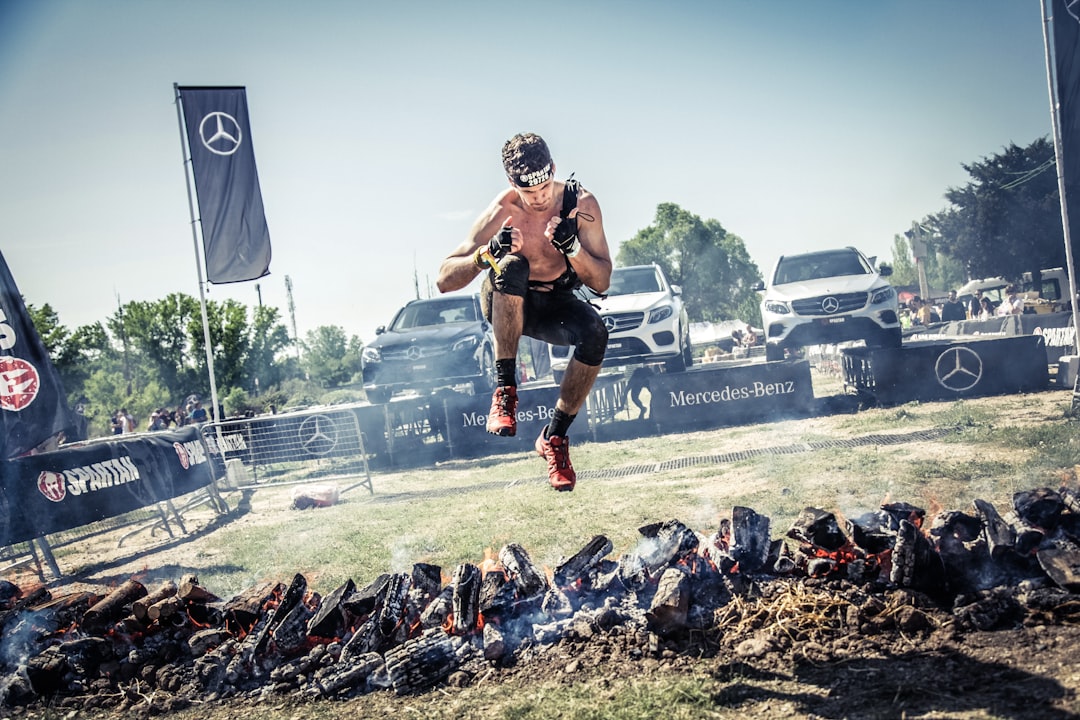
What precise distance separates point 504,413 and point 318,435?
8.10m

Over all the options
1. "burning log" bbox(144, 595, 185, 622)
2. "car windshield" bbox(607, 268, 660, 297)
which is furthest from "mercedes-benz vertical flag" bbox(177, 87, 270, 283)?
"burning log" bbox(144, 595, 185, 622)

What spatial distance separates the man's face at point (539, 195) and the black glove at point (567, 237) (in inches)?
9.3

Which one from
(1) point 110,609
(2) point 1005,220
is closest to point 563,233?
(1) point 110,609

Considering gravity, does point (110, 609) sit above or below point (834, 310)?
below

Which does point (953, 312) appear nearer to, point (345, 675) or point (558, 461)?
point (558, 461)

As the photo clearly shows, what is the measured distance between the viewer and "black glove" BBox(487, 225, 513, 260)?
4.41 m

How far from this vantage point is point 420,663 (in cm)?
459

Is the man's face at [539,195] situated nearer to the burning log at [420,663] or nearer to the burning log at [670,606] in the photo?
the burning log at [670,606]

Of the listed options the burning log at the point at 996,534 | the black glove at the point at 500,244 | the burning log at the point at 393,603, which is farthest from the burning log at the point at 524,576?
the burning log at the point at 996,534

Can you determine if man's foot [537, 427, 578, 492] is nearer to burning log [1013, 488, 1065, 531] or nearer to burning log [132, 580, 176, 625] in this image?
burning log [1013, 488, 1065, 531]

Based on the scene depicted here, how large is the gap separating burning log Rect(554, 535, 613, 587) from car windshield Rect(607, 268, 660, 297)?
8.96 metres

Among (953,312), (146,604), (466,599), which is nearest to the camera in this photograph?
(466,599)

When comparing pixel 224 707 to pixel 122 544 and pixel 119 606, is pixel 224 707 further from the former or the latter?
pixel 122 544

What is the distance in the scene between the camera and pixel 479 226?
475cm
